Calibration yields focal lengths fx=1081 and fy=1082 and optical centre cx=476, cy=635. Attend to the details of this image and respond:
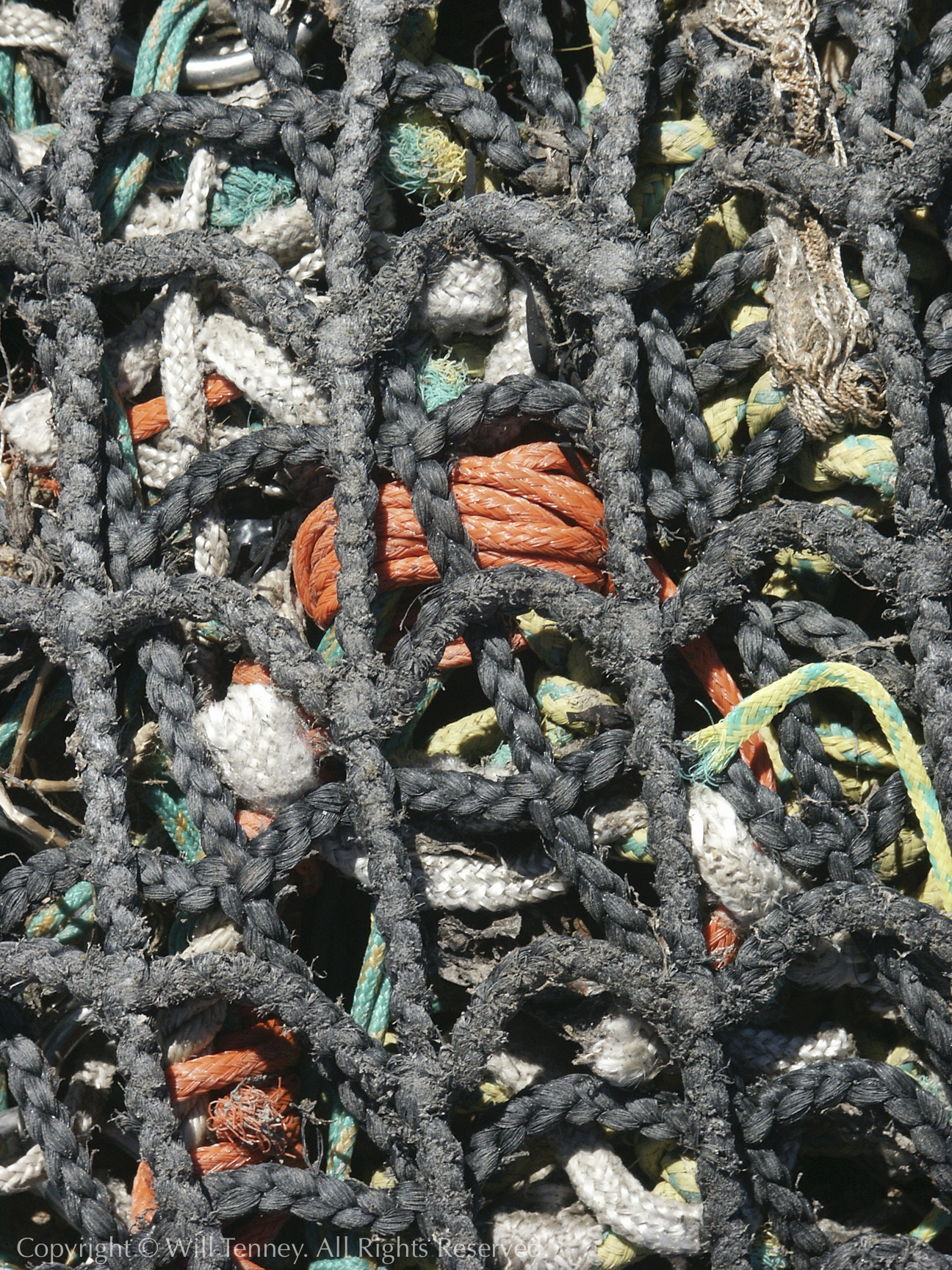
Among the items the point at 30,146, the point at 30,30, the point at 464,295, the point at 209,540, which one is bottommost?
the point at 209,540

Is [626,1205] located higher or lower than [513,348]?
lower

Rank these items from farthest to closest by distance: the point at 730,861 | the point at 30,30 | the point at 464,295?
the point at 30,30, the point at 464,295, the point at 730,861

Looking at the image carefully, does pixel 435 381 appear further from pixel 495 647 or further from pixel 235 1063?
pixel 235 1063

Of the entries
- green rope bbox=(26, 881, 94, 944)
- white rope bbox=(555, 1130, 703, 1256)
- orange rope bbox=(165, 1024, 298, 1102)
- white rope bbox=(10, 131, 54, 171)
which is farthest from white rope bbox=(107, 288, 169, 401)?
white rope bbox=(555, 1130, 703, 1256)

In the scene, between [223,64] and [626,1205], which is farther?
[223,64]

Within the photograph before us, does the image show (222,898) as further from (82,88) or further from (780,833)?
(82,88)

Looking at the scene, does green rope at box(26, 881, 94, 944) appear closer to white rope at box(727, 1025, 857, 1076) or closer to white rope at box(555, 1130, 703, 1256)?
white rope at box(555, 1130, 703, 1256)

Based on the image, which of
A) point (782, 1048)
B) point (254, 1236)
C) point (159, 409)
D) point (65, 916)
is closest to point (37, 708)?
point (65, 916)
